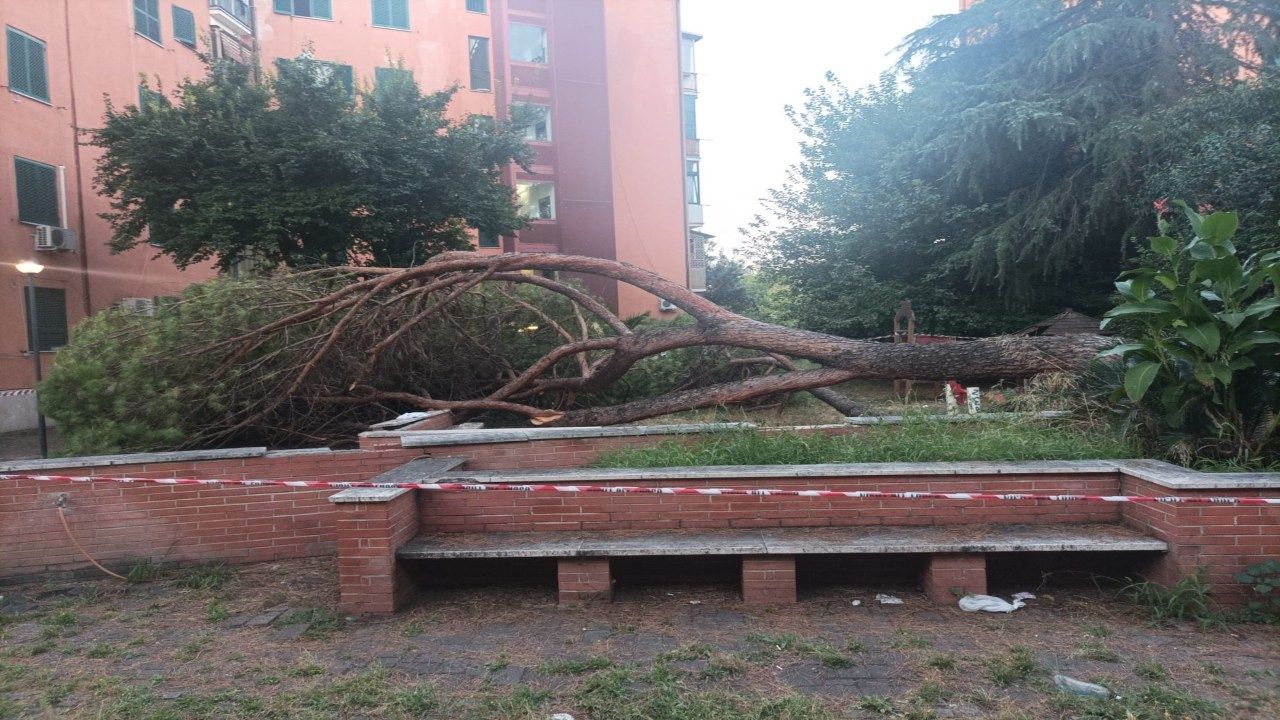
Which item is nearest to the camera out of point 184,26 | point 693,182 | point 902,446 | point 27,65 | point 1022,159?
point 902,446

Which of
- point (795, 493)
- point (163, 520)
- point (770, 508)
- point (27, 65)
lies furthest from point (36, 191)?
point (795, 493)

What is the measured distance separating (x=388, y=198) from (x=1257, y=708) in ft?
49.5

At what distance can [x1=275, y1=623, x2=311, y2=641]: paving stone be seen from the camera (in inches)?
172

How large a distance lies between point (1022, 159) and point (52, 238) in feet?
63.9

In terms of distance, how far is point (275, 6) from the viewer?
22484mm

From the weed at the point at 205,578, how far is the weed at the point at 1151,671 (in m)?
5.36

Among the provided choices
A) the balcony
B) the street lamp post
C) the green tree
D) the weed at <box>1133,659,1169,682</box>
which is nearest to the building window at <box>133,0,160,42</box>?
the balcony

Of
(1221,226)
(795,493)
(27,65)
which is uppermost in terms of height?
(27,65)

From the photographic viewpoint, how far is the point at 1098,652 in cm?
381

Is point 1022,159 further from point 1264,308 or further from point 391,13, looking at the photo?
point 391,13

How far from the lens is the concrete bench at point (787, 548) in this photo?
457 centimetres

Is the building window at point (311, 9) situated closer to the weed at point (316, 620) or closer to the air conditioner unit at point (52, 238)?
the air conditioner unit at point (52, 238)

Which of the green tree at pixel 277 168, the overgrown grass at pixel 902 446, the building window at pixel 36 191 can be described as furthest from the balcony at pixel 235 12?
the overgrown grass at pixel 902 446

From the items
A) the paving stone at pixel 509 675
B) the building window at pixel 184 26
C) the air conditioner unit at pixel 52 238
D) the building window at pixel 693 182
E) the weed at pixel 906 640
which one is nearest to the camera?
the paving stone at pixel 509 675
